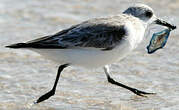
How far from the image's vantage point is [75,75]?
303 inches

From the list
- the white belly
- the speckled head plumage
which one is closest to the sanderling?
the white belly

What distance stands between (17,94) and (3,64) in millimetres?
1137

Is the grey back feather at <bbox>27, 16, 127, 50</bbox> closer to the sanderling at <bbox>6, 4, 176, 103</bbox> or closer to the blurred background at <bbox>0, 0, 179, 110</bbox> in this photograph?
the sanderling at <bbox>6, 4, 176, 103</bbox>

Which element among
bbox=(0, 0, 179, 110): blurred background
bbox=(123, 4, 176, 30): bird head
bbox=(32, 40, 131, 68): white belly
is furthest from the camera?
bbox=(123, 4, 176, 30): bird head

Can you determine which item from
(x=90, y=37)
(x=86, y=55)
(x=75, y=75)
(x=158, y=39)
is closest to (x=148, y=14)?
(x=158, y=39)

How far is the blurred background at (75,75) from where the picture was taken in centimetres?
→ 679

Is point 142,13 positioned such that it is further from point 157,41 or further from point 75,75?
point 75,75

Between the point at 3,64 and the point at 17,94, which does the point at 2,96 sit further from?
the point at 3,64

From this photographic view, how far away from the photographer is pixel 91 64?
6457 mm

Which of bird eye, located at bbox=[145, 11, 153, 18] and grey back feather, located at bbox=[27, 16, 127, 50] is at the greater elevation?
bird eye, located at bbox=[145, 11, 153, 18]

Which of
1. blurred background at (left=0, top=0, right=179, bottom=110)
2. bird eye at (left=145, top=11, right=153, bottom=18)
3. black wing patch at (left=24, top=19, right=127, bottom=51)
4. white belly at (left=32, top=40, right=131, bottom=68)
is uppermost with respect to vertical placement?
bird eye at (left=145, top=11, right=153, bottom=18)

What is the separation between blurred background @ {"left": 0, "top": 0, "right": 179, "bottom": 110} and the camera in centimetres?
679

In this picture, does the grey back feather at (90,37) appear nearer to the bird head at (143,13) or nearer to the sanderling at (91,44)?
the sanderling at (91,44)

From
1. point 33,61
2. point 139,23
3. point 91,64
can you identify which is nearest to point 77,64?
point 91,64
